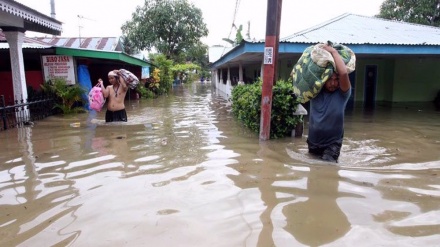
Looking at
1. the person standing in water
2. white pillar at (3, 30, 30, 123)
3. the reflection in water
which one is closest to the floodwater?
the reflection in water

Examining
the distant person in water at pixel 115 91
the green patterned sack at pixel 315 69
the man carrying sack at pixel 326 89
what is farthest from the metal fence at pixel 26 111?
the man carrying sack at pixel 326 89

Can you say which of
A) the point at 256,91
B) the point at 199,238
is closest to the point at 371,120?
the point at 256,91

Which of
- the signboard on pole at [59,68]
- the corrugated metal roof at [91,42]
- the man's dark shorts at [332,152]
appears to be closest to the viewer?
the man's dark shorts at [332,152]

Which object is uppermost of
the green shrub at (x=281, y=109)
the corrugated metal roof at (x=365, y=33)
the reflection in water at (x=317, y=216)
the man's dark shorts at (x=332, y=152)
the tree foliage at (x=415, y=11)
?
the tree foliage at (x=415, y=11)

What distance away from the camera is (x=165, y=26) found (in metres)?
37.8

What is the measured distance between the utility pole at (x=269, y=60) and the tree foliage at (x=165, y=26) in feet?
104

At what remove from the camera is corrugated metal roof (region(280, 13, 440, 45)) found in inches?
396

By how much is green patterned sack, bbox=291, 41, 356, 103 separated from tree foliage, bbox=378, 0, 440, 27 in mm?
24333

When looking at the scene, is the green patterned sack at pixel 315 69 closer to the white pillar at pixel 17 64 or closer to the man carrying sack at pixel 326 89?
the man carrying sack at pixel 326 89

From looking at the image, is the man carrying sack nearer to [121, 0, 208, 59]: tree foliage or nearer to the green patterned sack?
the green patterned sack

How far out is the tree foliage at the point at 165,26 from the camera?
37.2 meters

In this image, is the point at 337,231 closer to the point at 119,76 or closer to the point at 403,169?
the point at 403,169

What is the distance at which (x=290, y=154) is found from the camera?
19.9 feet

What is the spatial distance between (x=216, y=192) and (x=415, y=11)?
27165 mm
